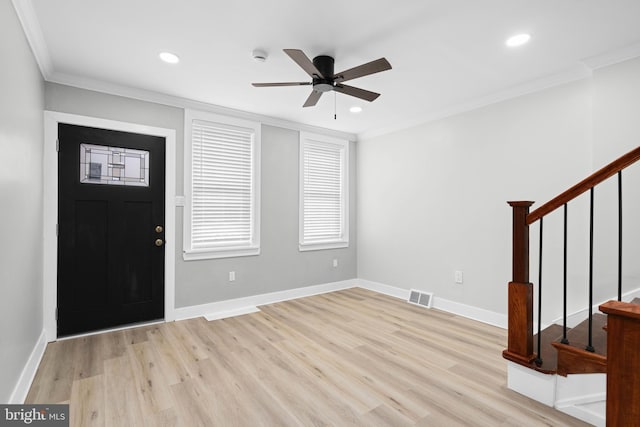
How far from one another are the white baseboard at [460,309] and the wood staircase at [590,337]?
3.15 feet

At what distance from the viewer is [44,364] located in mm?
2541

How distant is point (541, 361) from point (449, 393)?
25.0 inches

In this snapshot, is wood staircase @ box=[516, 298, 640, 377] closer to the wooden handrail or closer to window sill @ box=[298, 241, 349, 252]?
the wooden handrail

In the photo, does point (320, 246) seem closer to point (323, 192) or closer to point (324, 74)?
point (323, 192)

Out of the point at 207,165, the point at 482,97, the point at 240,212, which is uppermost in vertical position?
the point at 482,97

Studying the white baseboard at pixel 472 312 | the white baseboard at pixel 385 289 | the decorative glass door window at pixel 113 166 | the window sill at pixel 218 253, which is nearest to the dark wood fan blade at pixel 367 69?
the decorative glass door window at pixel 113 166

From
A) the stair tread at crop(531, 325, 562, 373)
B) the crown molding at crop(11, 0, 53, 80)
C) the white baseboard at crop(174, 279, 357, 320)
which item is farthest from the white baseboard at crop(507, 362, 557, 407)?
the crown molding at crop(11, 0, 53, 80)

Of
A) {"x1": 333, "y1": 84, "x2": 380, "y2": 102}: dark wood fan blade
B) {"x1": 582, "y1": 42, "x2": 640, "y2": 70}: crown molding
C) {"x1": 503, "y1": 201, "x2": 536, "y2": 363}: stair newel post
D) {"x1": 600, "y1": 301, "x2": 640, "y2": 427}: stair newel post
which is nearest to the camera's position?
{"x1": 600, "y1": 301, "x2": 640, "y2": 427}: stair newel post

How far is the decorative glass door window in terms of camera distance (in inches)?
125

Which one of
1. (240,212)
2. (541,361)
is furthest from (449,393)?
(240,212)

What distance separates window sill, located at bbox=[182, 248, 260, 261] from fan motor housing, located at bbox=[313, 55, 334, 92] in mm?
2347

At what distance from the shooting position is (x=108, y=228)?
3.26 m

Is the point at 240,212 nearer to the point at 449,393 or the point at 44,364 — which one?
the point at 44,364

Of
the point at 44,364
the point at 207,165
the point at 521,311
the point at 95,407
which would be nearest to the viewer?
the point at 95,407
